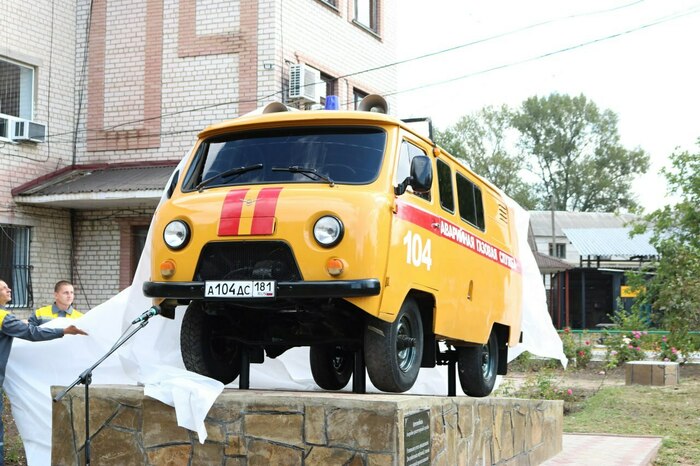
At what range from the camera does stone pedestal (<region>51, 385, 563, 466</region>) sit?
6.21 meters

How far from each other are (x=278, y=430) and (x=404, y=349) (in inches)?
47.6

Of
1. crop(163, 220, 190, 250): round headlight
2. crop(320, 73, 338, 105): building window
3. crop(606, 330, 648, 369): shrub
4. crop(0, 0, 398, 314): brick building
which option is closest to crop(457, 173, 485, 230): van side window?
crop(163, 220, 190, 250): round headlight

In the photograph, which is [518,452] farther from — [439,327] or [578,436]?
[578,436]

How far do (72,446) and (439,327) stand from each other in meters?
2.91

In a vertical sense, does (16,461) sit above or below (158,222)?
below

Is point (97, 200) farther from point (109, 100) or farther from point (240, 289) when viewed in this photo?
point (240, 289)

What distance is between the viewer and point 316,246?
21.3 ft

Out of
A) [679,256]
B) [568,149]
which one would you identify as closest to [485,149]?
[568,149]

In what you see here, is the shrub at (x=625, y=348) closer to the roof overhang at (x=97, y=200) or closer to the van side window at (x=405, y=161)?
the roof overhang at (x=97, y=200)

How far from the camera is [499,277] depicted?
9281mm

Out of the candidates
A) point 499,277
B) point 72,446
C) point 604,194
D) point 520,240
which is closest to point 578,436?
point 520,240

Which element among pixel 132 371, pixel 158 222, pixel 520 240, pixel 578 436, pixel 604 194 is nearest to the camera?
pixel 158 222

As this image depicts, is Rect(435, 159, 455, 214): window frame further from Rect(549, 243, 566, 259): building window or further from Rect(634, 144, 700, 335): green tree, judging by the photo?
Rect(549, 243, 566, 259): building window

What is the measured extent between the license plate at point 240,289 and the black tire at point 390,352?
79cm
